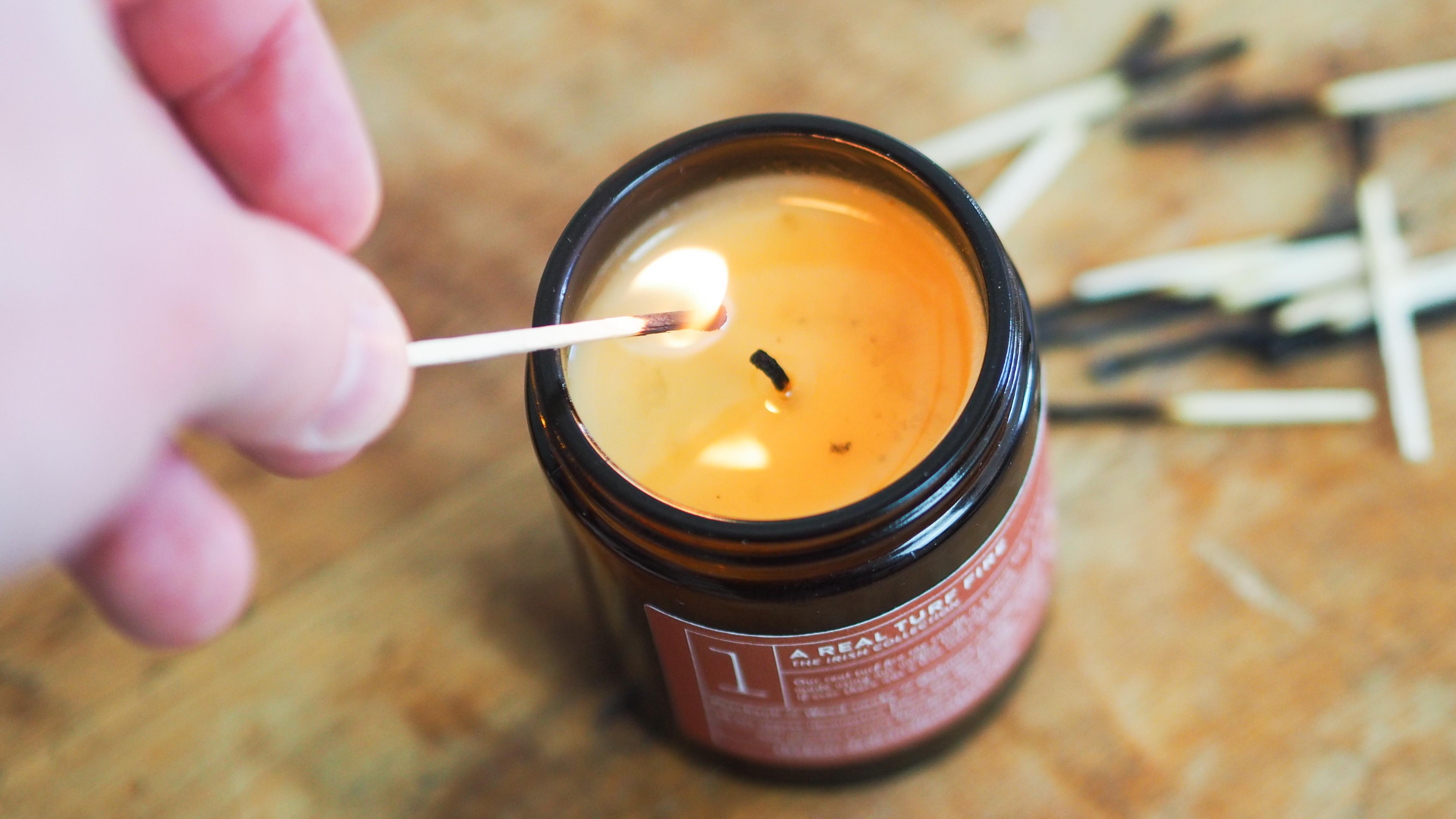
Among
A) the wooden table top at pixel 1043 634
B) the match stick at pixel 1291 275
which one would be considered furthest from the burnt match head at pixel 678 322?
the match stick at pixel 1291 275

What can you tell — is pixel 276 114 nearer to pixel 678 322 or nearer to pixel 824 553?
pixel 678 322

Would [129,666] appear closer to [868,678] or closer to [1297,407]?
[868,678]

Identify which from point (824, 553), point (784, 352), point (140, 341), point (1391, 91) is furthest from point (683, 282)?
point (1391, 91)

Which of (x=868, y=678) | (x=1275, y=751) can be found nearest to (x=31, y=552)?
(x=868, y=678)

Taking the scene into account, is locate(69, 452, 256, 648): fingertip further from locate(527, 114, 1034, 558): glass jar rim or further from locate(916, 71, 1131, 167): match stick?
locate(916, 71, 1131, 167): match stick

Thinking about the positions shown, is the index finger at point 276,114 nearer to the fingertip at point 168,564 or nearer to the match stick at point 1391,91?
the fingertip at point 168,564

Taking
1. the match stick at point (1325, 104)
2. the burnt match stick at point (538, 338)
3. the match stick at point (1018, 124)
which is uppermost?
the match stick at point (1325, 104)
